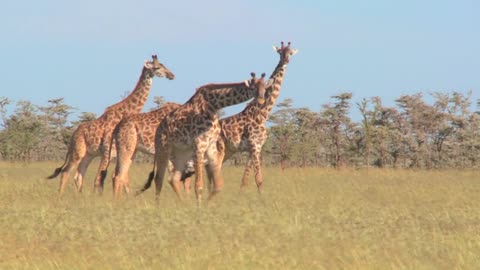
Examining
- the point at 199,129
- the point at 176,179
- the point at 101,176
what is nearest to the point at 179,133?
the point at 199,129

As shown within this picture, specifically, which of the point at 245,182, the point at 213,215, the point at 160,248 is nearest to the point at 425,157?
the point at 245,182

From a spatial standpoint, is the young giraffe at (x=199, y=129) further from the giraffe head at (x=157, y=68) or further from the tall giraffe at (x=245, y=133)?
the giraffe head at (x=157, y=68)

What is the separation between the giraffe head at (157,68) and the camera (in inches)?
632

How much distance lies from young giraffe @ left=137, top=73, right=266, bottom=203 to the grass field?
0.47 metres

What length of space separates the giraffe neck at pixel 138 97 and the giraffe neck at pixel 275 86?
6.58ft

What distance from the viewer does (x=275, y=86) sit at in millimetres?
16156

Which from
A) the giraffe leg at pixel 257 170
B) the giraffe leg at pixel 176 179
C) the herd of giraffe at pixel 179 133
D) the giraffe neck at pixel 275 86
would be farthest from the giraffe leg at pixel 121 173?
the giraffe neck at pixel 275 86

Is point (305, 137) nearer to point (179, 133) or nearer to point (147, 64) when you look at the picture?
point (147, 64)

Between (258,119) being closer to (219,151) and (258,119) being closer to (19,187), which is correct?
(219,151)

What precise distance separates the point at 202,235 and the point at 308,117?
103 ft

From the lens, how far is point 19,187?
15586 millimetres

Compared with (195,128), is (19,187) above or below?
below

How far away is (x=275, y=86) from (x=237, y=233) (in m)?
7.06

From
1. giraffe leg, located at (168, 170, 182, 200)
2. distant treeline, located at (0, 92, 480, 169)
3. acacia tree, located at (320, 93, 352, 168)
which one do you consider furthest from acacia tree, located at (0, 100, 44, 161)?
giraffe leg, located at (168, 170, 182, 200)
